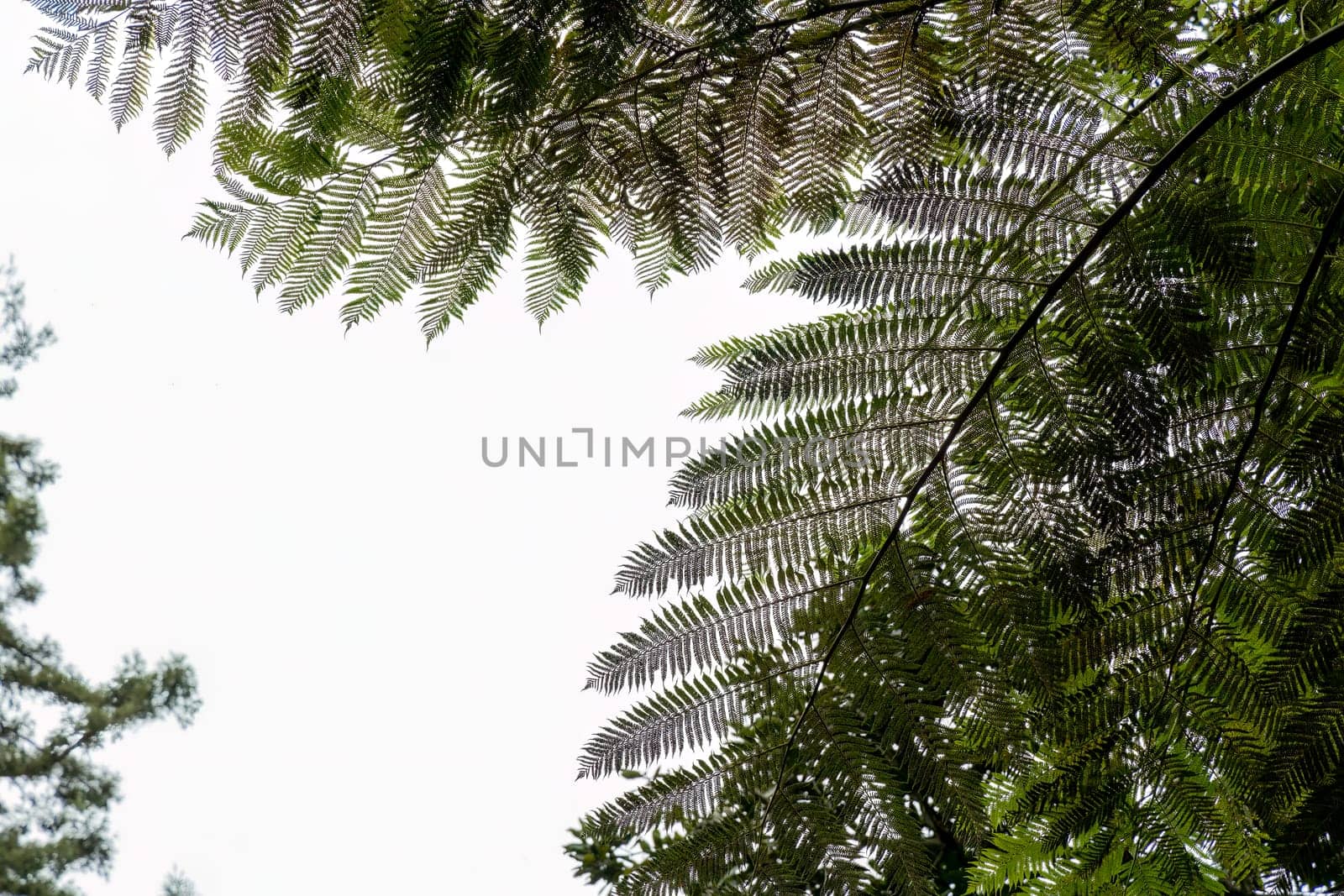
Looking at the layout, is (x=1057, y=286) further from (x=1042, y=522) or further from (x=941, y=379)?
(x=1042, y=522)

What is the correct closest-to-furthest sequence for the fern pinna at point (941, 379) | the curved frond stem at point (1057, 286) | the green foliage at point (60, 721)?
the curved frond stem at point (1057, 286), the fern pinna at point (941, 379), the green foliage at point (60, 721)

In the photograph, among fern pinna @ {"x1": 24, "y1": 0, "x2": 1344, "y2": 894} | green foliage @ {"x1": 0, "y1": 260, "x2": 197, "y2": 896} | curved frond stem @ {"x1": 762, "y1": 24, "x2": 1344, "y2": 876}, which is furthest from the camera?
green foliage @ {"x1": 0, "y1": 260, "x2": 197, "y2": 896}

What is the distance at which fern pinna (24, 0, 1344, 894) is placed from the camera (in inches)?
46.4

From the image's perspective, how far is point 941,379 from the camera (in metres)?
1.34

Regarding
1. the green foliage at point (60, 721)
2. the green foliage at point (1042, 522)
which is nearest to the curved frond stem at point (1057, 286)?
the green foliage at point (1042, 522)

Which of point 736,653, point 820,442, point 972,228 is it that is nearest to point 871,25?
point 972,228

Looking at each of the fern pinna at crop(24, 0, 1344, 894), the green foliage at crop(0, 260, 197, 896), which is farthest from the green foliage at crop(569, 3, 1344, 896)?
the green foliage at crop(0, 260, 197, 896)

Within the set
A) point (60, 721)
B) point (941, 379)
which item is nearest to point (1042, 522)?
point (941, 379)

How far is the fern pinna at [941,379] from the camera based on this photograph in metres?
1.18

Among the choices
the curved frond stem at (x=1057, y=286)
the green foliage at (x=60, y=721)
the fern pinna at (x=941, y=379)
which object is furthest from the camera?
the green foliage at (x=60, y=721)

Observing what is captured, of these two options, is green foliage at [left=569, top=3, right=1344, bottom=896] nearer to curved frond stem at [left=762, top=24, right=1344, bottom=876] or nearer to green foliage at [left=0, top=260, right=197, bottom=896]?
curved frond stem at [left=762, top=24, right=1344, bottom=876]

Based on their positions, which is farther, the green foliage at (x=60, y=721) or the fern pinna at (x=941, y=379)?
the green foliage at (x=60, y=721)

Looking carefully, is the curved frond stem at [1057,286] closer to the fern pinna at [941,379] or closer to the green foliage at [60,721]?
the fern pinna at [941,379]

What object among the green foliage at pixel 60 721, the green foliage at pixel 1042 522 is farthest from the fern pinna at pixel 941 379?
the green foliage at pixel 60 721
